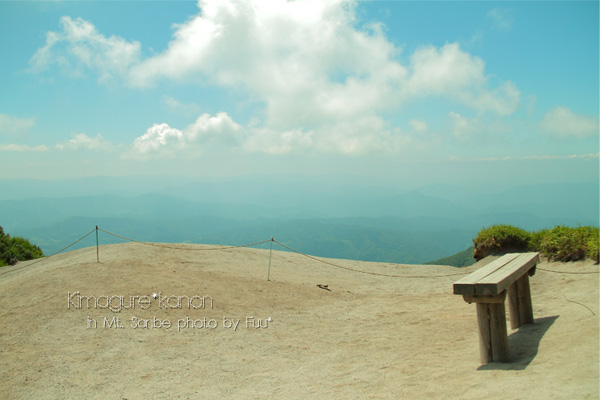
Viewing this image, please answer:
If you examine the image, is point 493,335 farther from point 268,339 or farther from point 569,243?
point 569,243

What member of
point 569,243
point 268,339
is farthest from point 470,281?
point 569,243

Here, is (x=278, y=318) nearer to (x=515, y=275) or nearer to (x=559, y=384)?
(x=515, y=275)

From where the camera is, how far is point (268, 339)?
22.5 ft

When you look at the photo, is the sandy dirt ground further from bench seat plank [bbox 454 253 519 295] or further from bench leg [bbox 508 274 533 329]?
bench seat plank [bbox 454 253 519 295]

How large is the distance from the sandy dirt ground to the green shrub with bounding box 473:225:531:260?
8.86 feet

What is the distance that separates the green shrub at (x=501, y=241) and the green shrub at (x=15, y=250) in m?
22.1

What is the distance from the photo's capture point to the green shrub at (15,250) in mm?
19053

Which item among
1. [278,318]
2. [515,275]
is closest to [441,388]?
[515,275]

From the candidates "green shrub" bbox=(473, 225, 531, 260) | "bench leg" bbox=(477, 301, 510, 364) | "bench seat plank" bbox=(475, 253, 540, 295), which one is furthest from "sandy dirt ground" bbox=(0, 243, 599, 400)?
"green shrub" bbox=(473, 225, 531, 260)

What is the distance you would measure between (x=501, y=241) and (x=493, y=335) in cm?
1110

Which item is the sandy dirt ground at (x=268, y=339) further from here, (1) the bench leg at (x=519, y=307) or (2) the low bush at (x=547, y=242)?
(2) the low bush at (x=547, y=242)

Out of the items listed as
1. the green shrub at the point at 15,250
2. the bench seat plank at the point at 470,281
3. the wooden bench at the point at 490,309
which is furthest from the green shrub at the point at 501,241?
the green shrub at the point at 15,250

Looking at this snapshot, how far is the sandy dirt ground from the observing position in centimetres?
445

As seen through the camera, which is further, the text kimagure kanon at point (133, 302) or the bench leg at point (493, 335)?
→ the text kimagure kanon at point (133, 302)
